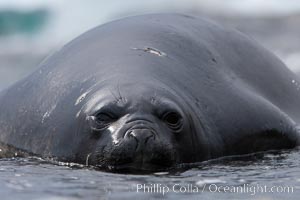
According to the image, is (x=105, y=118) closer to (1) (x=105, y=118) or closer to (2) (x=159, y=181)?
(1) (x=105, y=118)

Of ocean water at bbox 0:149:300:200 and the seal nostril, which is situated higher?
the seal nostril

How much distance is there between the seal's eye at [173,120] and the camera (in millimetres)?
6082

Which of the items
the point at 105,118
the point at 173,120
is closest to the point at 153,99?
the point at 173,120

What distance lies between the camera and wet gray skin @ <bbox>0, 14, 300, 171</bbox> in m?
6.04

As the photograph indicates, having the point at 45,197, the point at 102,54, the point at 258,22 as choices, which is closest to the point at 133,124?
the point at 45,197

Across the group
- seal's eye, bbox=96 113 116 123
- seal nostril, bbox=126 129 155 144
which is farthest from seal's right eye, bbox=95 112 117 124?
seal nostril, bbox=126 129 155 144

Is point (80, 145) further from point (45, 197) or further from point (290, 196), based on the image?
point (290, 196)

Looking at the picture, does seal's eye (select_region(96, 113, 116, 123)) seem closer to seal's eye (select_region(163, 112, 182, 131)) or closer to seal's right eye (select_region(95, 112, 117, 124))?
seal's right eye (select_region(95, 112, 117, 124))

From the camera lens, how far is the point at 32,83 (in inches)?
293

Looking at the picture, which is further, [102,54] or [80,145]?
[102,54]

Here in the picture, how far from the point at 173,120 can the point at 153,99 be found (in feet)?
0.55

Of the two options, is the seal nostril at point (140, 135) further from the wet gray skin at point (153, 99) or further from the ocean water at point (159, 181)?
the ocean water at point (159, 181)

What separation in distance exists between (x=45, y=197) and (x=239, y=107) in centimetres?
208

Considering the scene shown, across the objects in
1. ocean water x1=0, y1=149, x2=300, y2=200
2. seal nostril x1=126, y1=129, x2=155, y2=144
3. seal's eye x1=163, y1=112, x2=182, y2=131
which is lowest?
ocean water x1=0, y1=149, x2=300, y2=200
